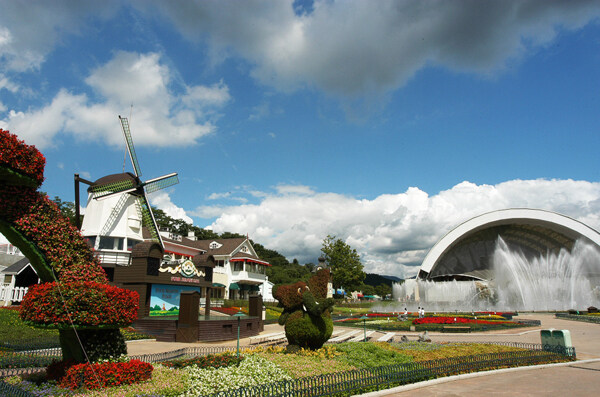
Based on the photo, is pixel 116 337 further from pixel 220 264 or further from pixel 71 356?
pixel 220 264

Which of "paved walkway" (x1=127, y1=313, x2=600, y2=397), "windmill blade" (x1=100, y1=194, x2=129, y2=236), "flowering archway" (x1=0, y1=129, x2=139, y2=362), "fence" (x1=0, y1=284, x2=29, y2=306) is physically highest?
"windmill blade" (x1=100, y1=194, x2=129, y2=236)

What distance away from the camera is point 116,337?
988cm

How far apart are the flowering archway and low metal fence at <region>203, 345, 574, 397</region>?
3605 mm

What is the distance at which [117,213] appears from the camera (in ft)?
104

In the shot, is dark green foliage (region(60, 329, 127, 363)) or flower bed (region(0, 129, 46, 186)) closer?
flower bed (region(0, 129, 46, 186))

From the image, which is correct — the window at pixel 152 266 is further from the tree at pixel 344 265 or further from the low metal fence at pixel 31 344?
the tree at pixel 344 265

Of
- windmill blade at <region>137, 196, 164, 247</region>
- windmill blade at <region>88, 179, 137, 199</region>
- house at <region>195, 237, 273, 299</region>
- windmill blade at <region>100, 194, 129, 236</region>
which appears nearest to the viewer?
windmill blade at <region>100, 194, 129, 236</region>

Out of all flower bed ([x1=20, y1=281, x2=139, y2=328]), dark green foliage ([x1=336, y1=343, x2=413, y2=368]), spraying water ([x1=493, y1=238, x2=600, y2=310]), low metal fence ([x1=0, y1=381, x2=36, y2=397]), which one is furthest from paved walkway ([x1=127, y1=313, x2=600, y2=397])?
spraying water ([x1=493, y1=238, x2=600, y2=310])

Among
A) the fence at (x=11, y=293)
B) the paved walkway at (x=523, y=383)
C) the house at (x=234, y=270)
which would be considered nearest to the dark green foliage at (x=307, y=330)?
the paved walkway at (x=523, y=383)

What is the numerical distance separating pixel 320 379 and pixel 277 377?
1513 mm

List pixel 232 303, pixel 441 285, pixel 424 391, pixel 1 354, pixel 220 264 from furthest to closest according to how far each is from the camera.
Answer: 1. pixel 441 285
2. pixel 220 264
3. pixel 232 303
4. pixel 1 354
5. pixel 424 391

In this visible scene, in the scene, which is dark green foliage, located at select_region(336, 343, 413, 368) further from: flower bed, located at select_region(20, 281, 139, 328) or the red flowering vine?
flower bed, located at select_region(20, 281, 139, 328)

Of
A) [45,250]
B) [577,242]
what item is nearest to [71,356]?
[45,250]

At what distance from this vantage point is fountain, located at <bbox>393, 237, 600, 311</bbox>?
51406mm
